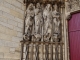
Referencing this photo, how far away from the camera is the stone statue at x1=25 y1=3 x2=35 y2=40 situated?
3279 mm

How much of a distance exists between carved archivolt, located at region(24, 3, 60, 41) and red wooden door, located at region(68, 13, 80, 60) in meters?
0.31

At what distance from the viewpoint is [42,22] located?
3.37m

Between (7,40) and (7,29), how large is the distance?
22cm

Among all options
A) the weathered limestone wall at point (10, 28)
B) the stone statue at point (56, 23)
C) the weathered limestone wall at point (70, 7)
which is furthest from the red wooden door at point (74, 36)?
the weathered limestone wall at point (10, 28)

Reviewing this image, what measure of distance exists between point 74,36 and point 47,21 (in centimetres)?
68

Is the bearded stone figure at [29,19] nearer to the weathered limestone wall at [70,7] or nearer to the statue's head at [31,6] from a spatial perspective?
the statue's head at [31,6]

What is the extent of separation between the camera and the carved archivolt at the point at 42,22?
10.7 feet

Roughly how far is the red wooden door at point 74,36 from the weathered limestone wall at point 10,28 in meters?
1.11

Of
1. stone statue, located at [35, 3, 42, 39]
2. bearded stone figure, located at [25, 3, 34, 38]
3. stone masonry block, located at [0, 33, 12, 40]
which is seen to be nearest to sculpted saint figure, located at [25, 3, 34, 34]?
bearded stone figure, located at [25, 3, 34, 38]

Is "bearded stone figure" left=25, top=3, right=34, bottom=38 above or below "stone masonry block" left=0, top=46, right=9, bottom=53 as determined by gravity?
above

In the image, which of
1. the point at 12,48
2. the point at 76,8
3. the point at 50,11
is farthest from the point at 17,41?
the point at 76,8

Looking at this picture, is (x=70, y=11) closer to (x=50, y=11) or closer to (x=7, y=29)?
(x=50, y=11)

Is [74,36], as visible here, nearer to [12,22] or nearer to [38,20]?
[38,20]

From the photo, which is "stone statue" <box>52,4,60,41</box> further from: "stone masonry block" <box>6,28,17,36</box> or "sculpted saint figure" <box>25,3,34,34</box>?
"stone masonry block" <box>6,28,17,36</box>
